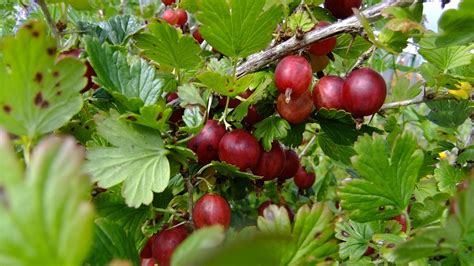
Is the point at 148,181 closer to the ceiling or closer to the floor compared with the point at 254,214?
closer to the ceiling

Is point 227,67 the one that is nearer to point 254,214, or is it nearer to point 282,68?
point 282,68

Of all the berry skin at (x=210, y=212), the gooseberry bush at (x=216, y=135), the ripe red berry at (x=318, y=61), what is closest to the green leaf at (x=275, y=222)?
the gooseberry bush at (x=216, y=135)

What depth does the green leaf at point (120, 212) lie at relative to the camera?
0.61 m

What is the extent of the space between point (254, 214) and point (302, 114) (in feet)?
1.92

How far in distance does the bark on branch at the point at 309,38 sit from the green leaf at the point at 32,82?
340 mm

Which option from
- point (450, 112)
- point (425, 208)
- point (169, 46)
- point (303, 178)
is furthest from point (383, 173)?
point (303, 178)

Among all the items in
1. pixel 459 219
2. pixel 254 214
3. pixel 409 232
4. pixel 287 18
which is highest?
pixel 287 18

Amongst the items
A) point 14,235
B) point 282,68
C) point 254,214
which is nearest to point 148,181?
point 282,68

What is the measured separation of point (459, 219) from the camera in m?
0.41

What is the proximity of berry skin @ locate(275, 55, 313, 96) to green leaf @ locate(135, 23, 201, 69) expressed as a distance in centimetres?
13

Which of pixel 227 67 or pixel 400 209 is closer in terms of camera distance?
pixel 400 209

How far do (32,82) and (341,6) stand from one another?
492 mm

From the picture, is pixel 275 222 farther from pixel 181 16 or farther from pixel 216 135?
pixel 181 16

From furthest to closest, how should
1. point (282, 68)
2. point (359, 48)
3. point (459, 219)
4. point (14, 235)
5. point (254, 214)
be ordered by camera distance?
point (254, 214) < point (359, 48) < point (282, 68) < point (459, 219) < point (14, 235)
